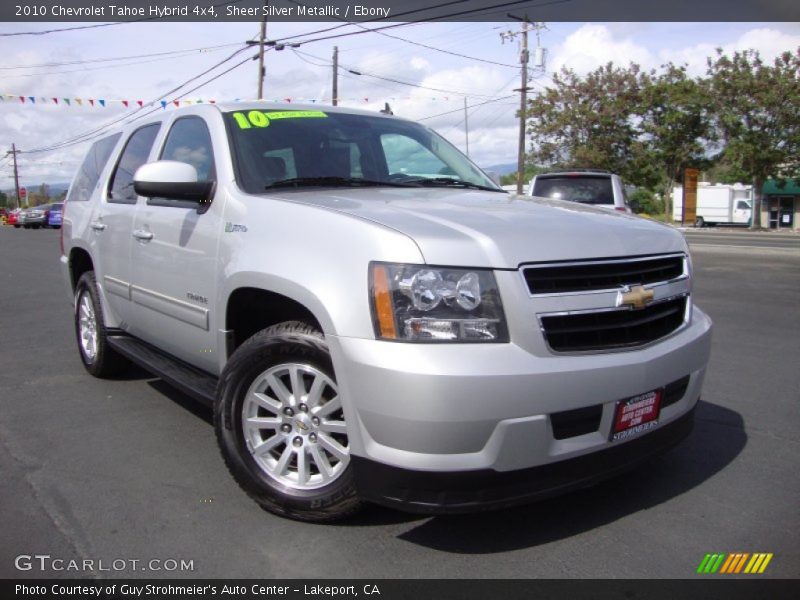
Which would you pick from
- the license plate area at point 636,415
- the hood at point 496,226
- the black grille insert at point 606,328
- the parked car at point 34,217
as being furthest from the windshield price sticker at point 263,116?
the parked car at point 34,217

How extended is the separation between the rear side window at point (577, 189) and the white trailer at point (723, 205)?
38.8 metres

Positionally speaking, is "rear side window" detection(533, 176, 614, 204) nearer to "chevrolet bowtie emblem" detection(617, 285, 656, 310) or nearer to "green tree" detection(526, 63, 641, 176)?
"chevrolet bowtie emblem" detection(617, 285, 656, 310)

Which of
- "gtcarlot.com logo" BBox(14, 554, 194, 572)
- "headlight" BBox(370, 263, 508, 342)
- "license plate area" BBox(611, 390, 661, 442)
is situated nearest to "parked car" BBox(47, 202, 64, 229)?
"gtcarlot.com logo" BBox(14, 554, 194, 572)

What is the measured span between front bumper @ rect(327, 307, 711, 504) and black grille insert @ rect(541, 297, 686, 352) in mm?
64

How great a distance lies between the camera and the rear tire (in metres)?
5.13

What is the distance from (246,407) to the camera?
316 centimetres

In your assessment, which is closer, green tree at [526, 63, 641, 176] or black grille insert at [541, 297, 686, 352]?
black grille insert at [541, 297, 686, 352]

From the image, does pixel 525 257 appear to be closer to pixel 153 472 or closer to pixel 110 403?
pixel 153 472

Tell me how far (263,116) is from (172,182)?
74 cm

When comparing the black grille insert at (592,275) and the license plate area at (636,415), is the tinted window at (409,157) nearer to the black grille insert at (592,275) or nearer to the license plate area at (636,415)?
the black grille insert at (592,275)

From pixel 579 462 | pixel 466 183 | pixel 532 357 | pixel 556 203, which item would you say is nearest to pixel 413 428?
pixel 532 357

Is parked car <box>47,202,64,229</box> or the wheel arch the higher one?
the wheel arch

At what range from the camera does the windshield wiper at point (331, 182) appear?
363 cm

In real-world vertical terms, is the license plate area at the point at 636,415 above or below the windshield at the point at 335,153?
below
